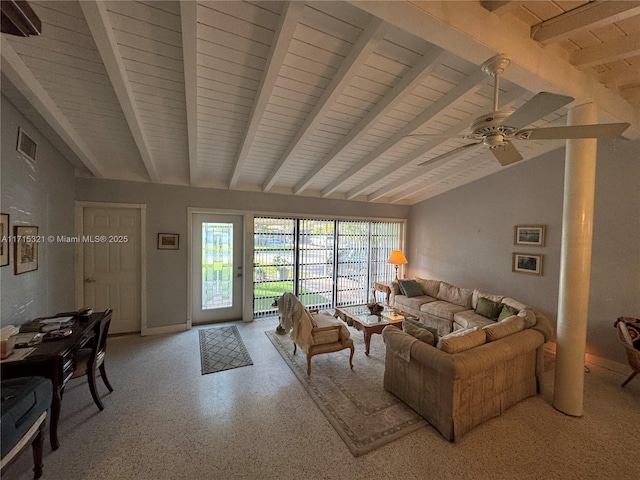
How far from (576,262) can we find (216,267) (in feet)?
16.0

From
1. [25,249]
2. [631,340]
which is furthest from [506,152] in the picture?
[25,249]

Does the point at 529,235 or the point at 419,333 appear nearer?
the point at 419,333

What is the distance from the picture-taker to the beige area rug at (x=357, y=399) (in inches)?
85.0

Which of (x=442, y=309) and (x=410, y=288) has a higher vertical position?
(x=410, y=288)

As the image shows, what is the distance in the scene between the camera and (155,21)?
1.65 meters

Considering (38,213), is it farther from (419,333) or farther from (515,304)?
(515,304)

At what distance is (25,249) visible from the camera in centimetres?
239

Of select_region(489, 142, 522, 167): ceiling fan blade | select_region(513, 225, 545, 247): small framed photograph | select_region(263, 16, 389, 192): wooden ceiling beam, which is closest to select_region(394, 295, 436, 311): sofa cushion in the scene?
select_region(513, 225, 545, 247): small framed photograph

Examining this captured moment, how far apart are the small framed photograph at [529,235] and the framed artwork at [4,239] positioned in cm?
621

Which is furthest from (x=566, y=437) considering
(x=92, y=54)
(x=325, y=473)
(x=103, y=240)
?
(x=103, y=240)

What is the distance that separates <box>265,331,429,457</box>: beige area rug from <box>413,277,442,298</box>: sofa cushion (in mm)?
2178

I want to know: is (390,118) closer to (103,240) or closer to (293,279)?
(293,279)

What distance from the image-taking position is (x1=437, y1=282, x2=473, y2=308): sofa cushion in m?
4.57

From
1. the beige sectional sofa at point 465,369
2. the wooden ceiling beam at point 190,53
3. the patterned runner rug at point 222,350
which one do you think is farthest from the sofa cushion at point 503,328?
the wooden ceiling beam at point 190,53
